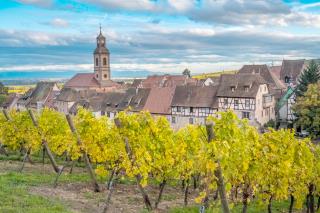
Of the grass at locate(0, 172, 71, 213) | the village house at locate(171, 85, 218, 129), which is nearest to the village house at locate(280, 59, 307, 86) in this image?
the village house at locate(171, 85, 218, 129)

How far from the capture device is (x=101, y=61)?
110188mm

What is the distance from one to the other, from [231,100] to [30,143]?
35.6m

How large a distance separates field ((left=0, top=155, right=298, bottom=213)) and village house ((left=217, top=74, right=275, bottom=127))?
34.5 metres

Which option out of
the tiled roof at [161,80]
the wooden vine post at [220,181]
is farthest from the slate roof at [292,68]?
the wooden vine post at [220,181]

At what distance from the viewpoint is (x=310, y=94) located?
5025cm

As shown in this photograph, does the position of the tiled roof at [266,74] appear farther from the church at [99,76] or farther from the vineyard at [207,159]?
the vineyard at [207,159]

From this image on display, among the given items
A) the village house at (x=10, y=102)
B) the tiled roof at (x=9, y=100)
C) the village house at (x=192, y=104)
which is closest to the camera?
the village house at (x=192, y=104)

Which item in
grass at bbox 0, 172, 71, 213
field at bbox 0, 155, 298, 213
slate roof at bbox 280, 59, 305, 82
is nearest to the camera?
grass at bbox 0, 172, 71, 213

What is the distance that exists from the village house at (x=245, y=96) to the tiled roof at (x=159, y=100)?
8703mm

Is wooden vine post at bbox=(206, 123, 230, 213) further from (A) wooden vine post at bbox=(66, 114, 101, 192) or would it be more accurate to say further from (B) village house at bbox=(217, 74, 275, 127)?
(B) village house at bbox=(217, 74, 275, 127)

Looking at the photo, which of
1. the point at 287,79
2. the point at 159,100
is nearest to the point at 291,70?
the point at 287,79

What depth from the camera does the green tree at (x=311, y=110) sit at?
162ft

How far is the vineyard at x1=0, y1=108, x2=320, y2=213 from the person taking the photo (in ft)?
31.4

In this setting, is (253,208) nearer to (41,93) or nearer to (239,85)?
(239,85)
